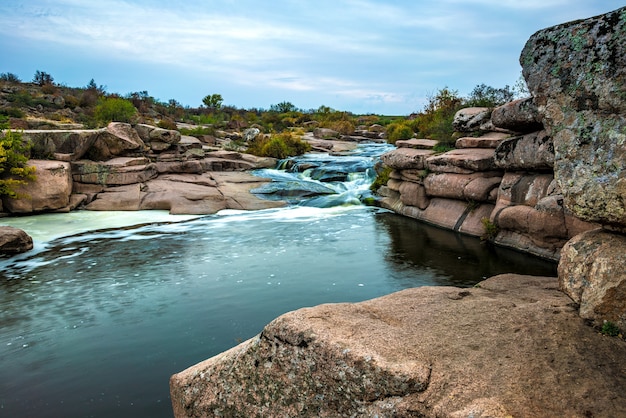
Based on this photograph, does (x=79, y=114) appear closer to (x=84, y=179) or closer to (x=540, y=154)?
(x=84, y=179)

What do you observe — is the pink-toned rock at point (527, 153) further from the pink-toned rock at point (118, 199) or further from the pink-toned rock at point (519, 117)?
the pink-toned rock at point (118, 199)

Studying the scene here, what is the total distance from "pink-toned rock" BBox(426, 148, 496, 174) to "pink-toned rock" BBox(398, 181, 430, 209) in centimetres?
94

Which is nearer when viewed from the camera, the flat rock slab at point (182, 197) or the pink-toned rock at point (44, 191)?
the pink-toned rock at point (44, 191)

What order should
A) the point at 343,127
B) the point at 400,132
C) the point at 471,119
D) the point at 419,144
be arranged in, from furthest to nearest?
A: the point at 343,127
the point at 400,132
the point at 419,144
the point at 471,119

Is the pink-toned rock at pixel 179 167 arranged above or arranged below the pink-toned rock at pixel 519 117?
below

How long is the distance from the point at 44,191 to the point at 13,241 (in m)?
5.18

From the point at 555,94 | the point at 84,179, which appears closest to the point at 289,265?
the point at 555,94

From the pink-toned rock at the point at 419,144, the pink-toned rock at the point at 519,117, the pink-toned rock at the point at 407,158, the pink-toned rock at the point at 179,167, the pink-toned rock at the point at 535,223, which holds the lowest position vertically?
the pink-toned rock at the point at 535,223

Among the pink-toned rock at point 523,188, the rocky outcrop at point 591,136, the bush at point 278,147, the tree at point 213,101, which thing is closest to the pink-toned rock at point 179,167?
the bush at point 278,147

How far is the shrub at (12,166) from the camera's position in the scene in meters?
15.3

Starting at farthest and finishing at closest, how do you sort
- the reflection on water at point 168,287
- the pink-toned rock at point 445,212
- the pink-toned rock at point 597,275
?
the pink-toned rock at point 445,212 < the reflection on water at point 168,287 < the pink-toned rock at point 597,275

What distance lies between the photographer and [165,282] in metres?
9.41

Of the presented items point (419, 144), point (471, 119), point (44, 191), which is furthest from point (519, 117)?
point (44, 191)

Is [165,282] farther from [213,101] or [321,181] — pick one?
[213,101]
